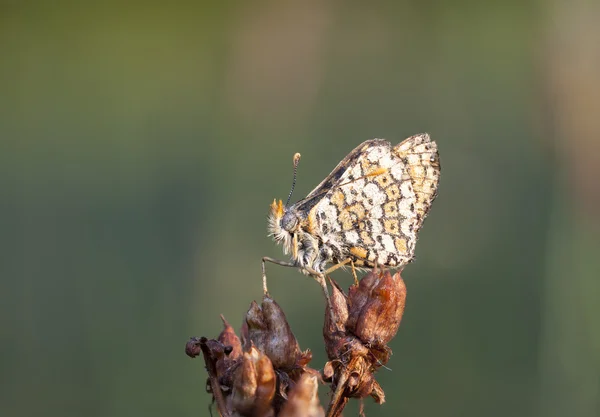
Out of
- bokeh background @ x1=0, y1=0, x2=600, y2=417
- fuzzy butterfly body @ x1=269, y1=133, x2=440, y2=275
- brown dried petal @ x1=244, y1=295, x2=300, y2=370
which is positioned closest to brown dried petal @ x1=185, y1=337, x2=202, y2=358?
brown dried petal @ x1=244, y1=295, x2=300, y2=370

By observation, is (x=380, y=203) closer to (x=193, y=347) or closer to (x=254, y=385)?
(x=193, y=347)

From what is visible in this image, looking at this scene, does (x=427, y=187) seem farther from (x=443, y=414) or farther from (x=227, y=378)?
(x=443, y=414)

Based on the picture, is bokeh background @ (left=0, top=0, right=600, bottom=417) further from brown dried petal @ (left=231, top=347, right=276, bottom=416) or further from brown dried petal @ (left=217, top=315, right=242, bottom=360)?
brown dried petal @ (left=231, top=347, right=276, bottom=416)

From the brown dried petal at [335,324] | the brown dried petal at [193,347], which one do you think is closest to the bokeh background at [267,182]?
the brown dried petal at [335,324]

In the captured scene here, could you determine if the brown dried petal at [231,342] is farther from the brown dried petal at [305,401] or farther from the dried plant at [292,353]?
the brown dried petal at [305,401]

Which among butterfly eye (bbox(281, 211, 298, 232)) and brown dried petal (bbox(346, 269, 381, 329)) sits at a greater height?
butterfly eye (bbox(281, 211, 298, 232))

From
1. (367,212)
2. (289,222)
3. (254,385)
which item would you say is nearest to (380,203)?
(367,212)

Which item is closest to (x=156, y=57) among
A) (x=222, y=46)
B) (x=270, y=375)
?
(x=222, y=46)
